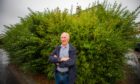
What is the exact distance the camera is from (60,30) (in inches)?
385

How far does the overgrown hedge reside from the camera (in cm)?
925

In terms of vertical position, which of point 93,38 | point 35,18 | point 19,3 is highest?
point 19,3

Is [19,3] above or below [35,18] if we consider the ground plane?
above

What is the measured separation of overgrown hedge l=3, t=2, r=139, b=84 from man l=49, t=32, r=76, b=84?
1347mm

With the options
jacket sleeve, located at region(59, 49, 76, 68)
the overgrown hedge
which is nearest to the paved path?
the overgrown hedge

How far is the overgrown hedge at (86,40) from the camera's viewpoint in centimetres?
925

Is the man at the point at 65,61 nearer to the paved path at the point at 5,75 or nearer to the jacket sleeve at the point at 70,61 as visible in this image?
the jacket sleeve at the point at 70,61

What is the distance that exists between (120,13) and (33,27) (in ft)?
8.08

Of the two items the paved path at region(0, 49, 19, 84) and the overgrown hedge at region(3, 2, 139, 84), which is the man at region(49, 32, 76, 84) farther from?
the paved path at region(0, 49, 19, 84)

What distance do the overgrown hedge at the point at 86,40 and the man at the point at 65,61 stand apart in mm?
1347

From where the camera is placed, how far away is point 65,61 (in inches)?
301

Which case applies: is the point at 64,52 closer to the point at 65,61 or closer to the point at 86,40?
the point at 65,61

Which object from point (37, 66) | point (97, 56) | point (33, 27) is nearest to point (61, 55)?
point (97, 56)

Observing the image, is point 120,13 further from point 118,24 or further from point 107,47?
point 107,47
